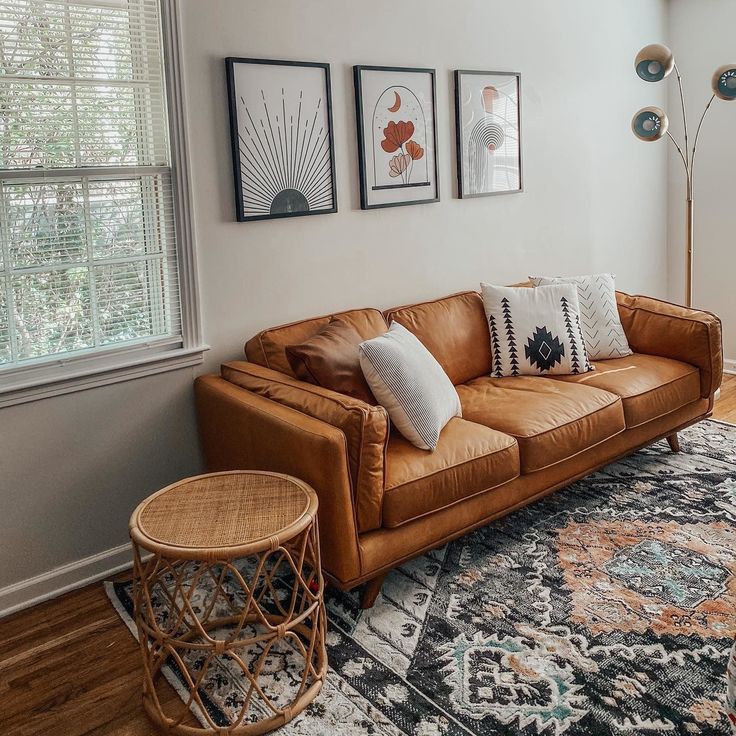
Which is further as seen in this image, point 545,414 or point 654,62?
point 654,62

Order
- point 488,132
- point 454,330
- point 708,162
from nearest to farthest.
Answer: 1. point 454,330
2. point 488,132
3. point 708,162

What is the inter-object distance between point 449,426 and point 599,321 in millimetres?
1188

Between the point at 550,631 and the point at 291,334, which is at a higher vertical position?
the point at 291,334

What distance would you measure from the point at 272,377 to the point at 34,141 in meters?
1.05

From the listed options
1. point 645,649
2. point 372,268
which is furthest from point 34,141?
point 645,649

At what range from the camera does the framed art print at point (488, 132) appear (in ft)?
12.1

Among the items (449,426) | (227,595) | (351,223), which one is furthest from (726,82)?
(227,595)

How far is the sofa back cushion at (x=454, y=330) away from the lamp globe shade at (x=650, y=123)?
4.72ft

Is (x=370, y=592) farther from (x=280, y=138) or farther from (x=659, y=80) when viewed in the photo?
(x=659, y=80)

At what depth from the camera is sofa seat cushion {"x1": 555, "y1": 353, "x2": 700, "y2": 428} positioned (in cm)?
321

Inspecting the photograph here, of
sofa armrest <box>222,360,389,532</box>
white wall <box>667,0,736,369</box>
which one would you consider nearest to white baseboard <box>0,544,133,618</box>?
sofa armrest <box>222,360,389,532</box>

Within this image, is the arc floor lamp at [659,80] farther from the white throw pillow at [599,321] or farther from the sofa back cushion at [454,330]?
the sofa back cushion at [454,330]

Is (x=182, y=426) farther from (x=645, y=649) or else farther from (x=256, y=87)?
(x=645, y=649)

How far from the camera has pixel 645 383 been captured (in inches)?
130
